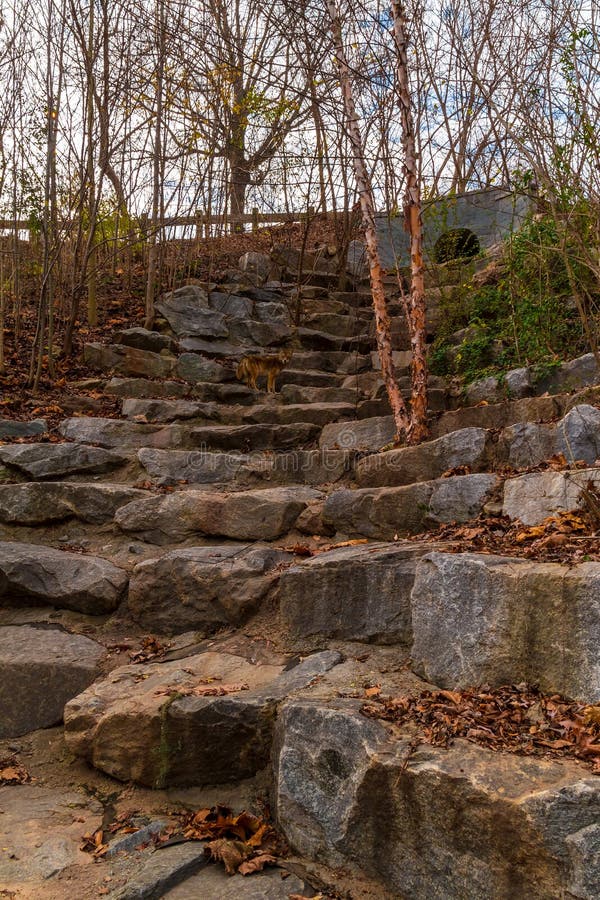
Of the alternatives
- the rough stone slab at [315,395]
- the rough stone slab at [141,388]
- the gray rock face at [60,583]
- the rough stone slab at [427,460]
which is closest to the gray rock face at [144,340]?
the rough stone slab at [141,388]

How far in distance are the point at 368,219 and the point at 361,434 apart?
1.99 meters

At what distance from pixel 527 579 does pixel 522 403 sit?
2.76m

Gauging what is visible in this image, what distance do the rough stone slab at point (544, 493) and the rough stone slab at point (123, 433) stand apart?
3430 mm

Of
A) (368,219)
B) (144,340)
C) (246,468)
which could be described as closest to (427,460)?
(246,468)

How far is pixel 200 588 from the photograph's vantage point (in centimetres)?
414

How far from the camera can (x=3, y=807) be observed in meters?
2.96

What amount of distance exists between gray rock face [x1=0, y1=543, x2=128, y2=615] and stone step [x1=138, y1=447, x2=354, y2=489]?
139cm

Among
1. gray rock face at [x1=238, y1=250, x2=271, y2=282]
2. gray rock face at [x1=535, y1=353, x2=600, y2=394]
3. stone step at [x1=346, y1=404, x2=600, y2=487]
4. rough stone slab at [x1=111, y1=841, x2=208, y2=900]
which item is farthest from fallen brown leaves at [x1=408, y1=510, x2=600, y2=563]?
gray rock face at [x1=238, y1=250, x2=271, y2=282]

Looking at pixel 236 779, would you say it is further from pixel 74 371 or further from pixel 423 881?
pixel 74 371

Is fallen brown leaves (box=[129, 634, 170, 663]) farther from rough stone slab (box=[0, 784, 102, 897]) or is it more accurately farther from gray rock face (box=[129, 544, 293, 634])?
rough stone slab (box=[0, 784, 102, 897])

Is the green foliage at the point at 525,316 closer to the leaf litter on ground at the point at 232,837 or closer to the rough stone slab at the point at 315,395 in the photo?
the rough stone slab at the point at 315,395

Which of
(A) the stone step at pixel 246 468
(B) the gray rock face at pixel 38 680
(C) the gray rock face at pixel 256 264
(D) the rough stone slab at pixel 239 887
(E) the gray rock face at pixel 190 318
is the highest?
(C) the gray rock face at pixel 256 264

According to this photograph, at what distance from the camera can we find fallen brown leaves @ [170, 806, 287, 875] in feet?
8.26

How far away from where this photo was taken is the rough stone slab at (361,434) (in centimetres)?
627
